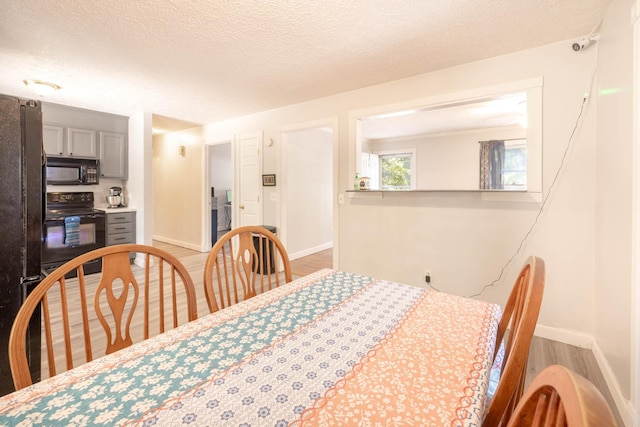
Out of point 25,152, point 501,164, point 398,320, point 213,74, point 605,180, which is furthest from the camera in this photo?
point 501,164

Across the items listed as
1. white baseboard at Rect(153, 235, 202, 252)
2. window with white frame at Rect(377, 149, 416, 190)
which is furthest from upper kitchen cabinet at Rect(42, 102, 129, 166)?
window with white frame at Rect(377, 149, 416, 190)

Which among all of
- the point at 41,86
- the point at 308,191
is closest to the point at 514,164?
the point at 308,191

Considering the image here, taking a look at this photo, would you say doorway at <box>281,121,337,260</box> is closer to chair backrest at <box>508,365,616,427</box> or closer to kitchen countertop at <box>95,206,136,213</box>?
kitchen countertop at <box>95,206,136,213</box>

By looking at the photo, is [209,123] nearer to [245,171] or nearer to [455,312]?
[245,171]

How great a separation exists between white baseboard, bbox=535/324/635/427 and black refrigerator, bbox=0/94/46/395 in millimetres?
2959

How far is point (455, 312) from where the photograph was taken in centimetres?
112

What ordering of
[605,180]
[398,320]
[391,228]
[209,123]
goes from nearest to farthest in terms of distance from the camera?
[398,320]
[605,180]
[391,228]
[209,123]

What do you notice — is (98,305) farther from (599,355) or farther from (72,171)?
(72,171)

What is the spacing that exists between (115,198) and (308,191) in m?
3.02

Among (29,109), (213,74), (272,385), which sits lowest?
(272,385)

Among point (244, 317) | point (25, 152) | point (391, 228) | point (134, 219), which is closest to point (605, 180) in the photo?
point (391, 228)

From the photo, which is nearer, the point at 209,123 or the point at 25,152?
the point at 25,152

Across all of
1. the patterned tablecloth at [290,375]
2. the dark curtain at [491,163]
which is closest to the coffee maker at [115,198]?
the patterned tablecloth at [290,375]

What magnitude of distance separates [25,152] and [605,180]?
3.32m
